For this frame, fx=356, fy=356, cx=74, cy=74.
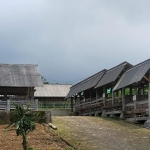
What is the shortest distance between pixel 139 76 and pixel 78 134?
22.2 feet

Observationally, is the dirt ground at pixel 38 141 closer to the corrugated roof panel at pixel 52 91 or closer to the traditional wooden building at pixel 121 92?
the traditional wooden building at pixel 121 92

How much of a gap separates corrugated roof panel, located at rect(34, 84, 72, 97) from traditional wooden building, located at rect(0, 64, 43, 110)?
1447 cm

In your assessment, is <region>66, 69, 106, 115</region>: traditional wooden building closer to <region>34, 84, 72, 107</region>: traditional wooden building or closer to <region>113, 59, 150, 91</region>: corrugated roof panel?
<region>113, 59, 150, 91</region>: corrugated roof panel

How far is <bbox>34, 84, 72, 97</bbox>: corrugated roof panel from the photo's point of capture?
46.7 m

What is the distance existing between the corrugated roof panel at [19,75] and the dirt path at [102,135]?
6452 millimetres

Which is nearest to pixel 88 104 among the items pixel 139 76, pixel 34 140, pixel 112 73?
pixel 112 73

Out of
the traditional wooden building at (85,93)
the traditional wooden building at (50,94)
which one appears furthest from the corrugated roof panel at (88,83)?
the traditional wooden building at (50,94)

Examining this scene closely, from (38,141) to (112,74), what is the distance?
13.2 metres

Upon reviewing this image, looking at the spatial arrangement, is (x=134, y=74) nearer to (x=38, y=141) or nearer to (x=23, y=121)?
(x=38, y=141)

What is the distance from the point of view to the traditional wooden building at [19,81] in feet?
92.0

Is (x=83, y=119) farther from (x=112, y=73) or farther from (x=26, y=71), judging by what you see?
(x=26, y=71)

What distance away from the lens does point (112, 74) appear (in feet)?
91.8

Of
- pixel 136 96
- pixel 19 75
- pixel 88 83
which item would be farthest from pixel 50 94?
pixel 136 96

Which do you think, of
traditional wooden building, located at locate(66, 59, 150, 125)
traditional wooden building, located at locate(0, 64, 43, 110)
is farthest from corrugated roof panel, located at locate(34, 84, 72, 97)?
traditional wooden building, located at locate(0, 64, 43, 110)
